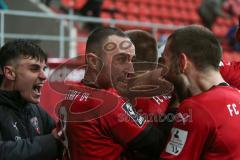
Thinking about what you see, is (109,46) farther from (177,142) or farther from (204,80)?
(177,142)

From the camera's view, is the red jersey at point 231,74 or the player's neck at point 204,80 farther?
the red jersey at point 231,74

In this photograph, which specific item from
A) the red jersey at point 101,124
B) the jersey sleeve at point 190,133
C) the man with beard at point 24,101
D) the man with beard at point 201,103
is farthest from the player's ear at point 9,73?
the jersey sleeve at point 190,133

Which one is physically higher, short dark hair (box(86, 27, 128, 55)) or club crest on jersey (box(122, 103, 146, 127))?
short dark hair (box(86, 27, 128, 55))

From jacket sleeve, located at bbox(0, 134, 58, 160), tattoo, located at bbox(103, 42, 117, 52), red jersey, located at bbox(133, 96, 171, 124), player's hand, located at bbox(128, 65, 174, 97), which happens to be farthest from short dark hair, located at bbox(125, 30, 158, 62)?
jacket sleeve, located at bbox(0, 134, 58, 160)

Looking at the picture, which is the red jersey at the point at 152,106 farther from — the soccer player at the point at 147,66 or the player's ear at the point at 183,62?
the player's ear at the point at 183,62

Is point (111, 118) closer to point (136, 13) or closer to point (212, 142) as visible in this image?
point (212, 142)

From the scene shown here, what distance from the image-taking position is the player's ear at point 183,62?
2.35 m

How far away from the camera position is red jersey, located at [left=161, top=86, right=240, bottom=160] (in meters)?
2.19

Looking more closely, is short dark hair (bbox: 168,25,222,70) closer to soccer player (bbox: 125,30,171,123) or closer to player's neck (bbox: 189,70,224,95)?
player's neck (bbox: 189,70,224,95)

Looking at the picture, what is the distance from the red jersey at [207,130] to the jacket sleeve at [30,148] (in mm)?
653

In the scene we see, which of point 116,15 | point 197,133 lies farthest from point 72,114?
point 116,15

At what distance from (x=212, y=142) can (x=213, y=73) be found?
333mm

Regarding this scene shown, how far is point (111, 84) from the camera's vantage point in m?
2.53

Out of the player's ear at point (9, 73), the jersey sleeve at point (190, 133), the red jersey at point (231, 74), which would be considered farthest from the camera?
the red jersey at point (231, 74)
